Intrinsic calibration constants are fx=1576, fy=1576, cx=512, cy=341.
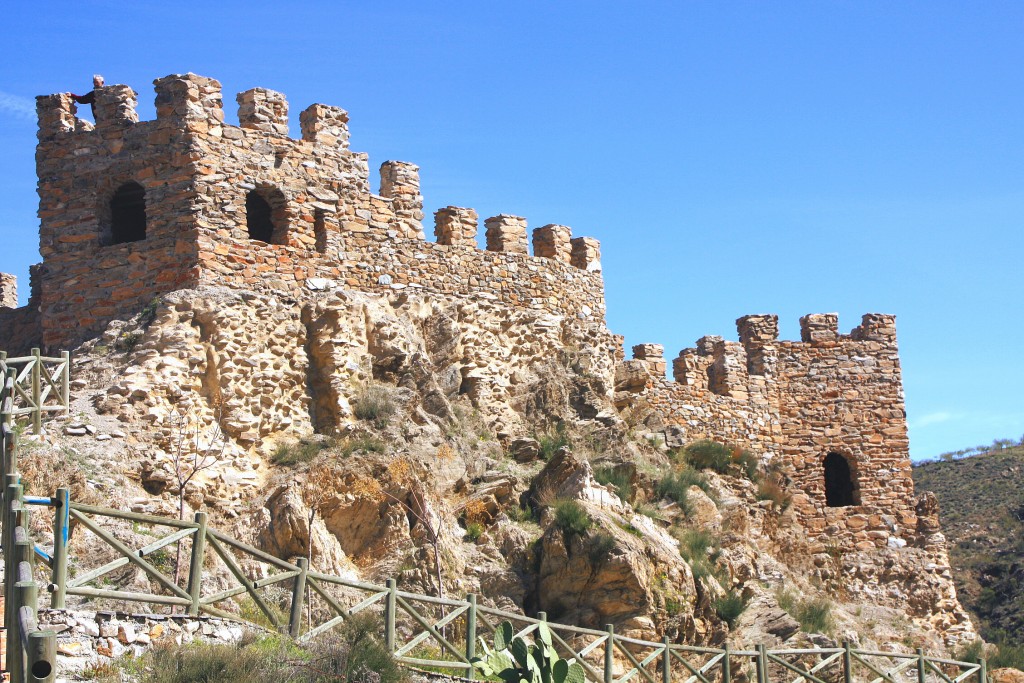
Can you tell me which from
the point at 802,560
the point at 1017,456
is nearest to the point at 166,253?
the point at 802,560

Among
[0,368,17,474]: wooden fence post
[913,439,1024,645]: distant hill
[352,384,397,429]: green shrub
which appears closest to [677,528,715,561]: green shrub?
[352,384,397,429]: green shrub

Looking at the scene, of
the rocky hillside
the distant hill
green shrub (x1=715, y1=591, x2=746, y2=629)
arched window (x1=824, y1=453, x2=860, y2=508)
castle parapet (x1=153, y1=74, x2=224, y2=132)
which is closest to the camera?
the rocky hillside

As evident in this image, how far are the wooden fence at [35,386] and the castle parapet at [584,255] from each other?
9.82 metres

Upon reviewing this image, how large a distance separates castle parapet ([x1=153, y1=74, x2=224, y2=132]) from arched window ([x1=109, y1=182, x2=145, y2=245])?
45.6 inches

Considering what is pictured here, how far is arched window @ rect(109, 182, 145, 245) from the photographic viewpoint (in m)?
21.1

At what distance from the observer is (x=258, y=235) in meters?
21.7

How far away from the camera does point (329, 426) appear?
20.2 metres

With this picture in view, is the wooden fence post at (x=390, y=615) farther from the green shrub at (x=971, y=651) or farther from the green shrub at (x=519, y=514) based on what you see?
the green shrub at (x=971, y=651)

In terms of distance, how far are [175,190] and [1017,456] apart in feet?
93.7

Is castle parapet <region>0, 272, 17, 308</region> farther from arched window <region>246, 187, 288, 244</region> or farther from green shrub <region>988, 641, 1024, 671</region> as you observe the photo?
green shrub <region>988, 641, 1024, 671</region>

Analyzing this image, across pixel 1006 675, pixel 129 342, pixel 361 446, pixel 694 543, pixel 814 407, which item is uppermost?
pixel 129 342

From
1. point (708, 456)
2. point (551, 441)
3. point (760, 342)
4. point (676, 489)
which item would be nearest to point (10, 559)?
point (551, 441)

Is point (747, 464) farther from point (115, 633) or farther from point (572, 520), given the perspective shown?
point (115, 633)

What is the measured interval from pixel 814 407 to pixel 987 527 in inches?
427
